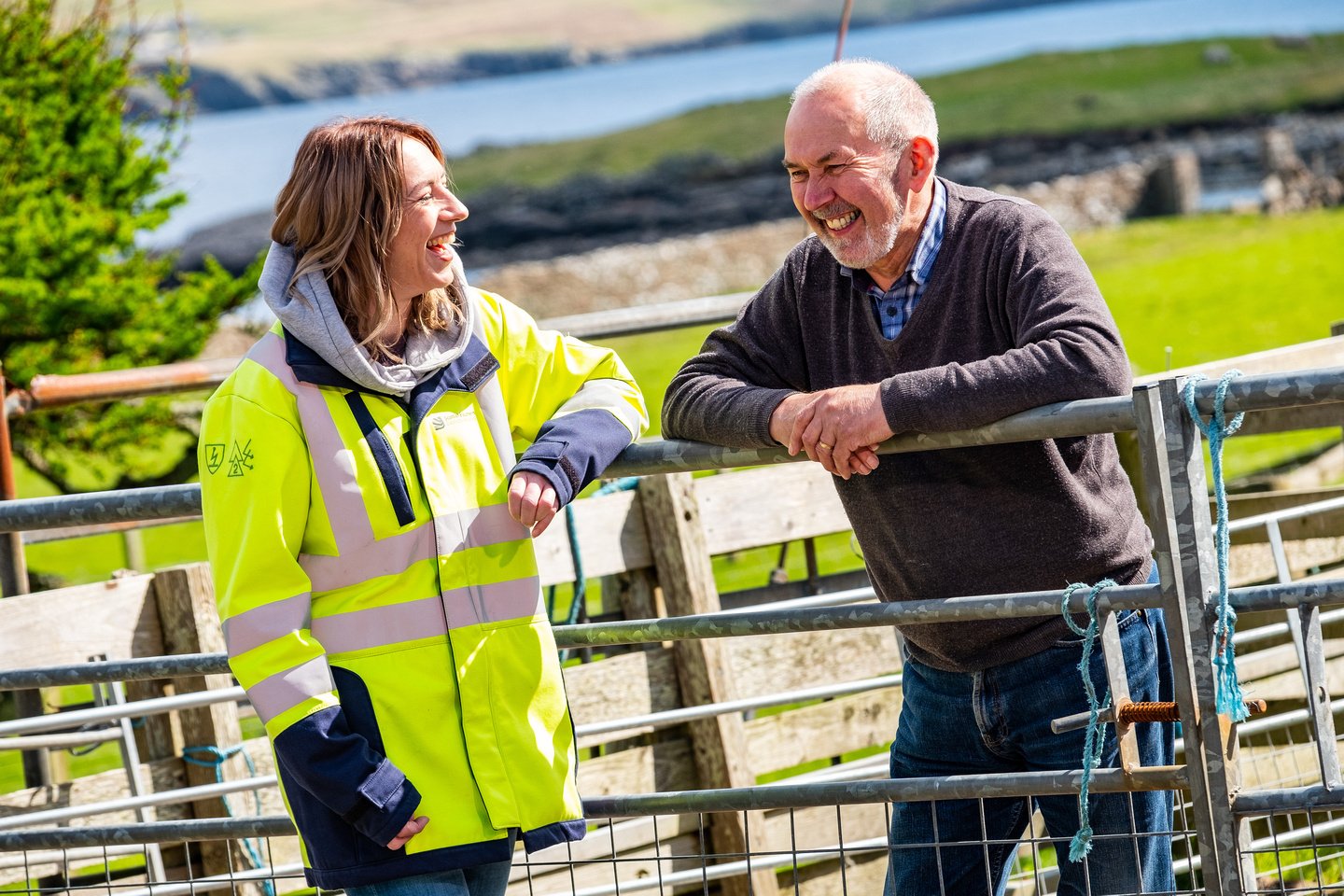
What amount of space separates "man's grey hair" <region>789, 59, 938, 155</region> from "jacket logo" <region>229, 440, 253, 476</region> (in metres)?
1.34

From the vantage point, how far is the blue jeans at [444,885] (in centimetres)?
233

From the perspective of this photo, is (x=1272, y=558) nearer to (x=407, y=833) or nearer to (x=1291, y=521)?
(x=1291, y=521)

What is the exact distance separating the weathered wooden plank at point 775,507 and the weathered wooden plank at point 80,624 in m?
1.82

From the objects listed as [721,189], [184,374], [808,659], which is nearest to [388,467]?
[808,659]

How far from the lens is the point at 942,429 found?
8.07 feet

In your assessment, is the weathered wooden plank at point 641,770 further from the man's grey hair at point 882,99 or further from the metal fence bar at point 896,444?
the man's grey hair at point 882,99

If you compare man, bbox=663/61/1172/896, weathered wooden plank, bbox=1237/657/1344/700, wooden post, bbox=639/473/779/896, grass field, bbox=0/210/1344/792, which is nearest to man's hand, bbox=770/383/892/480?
man, bbox=663/61/1172/896

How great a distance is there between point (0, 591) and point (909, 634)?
3.06m

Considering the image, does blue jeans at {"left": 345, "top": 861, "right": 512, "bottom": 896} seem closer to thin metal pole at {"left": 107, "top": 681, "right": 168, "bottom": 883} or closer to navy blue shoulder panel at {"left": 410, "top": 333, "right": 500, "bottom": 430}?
navy blue shoulder panel at {"left": 410, "top": 333, "right": 500, "bottom": 430}

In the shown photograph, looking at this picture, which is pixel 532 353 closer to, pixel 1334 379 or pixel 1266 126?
pixel 1334 379

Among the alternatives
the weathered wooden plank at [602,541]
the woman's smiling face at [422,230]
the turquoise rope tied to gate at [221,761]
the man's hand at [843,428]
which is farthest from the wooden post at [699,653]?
the woman's smiling face at [422,230]

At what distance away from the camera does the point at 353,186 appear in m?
2.34

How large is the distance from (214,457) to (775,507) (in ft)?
9.38

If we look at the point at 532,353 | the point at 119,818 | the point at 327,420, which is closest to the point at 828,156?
the point at 532,353
